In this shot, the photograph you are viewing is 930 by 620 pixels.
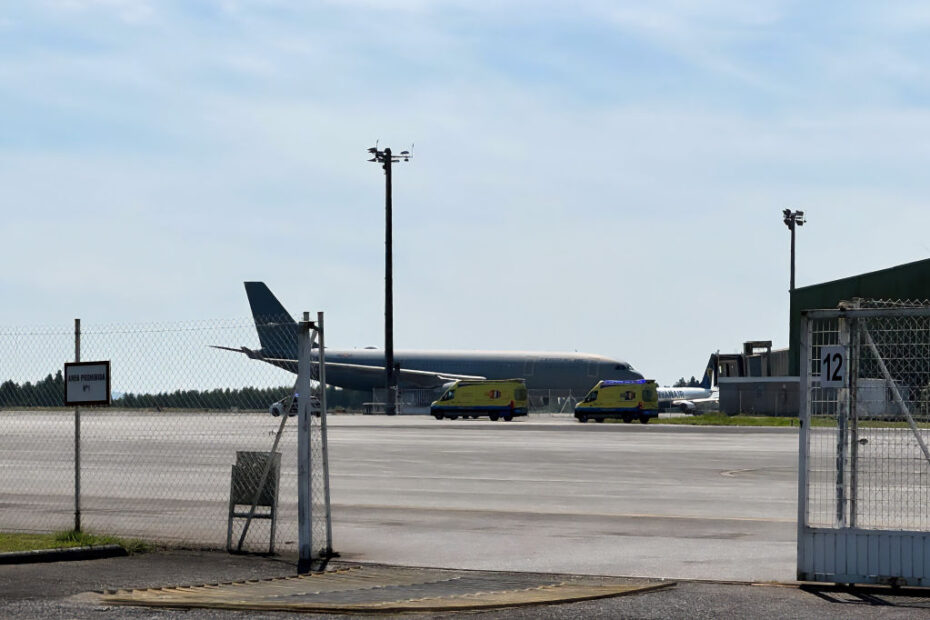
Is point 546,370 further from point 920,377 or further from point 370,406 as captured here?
point 920,377

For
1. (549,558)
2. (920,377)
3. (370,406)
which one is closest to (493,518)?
(549,558)

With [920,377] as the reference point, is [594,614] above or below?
below

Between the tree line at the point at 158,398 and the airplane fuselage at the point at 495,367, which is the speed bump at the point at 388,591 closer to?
the tree line at the point at 158,398

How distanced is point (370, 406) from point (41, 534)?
7258 centimetres

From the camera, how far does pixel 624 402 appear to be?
63.0 m

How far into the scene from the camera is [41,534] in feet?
47.3

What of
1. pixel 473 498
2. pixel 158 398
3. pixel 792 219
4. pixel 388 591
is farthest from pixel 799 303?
pixel 388 591

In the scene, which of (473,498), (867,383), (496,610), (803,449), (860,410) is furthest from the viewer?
(473,498)

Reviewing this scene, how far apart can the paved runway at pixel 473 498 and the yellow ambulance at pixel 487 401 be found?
33.3 metres

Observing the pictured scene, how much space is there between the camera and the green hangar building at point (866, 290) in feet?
229

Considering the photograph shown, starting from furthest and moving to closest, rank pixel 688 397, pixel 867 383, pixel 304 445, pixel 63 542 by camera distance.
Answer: pixel 688 397, pixel 63 542, pixel 304 445, pixel 867 383

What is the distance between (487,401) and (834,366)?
5773 cm

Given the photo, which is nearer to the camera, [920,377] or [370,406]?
[920,377]

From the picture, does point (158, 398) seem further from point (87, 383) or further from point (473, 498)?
point (473, 498)
